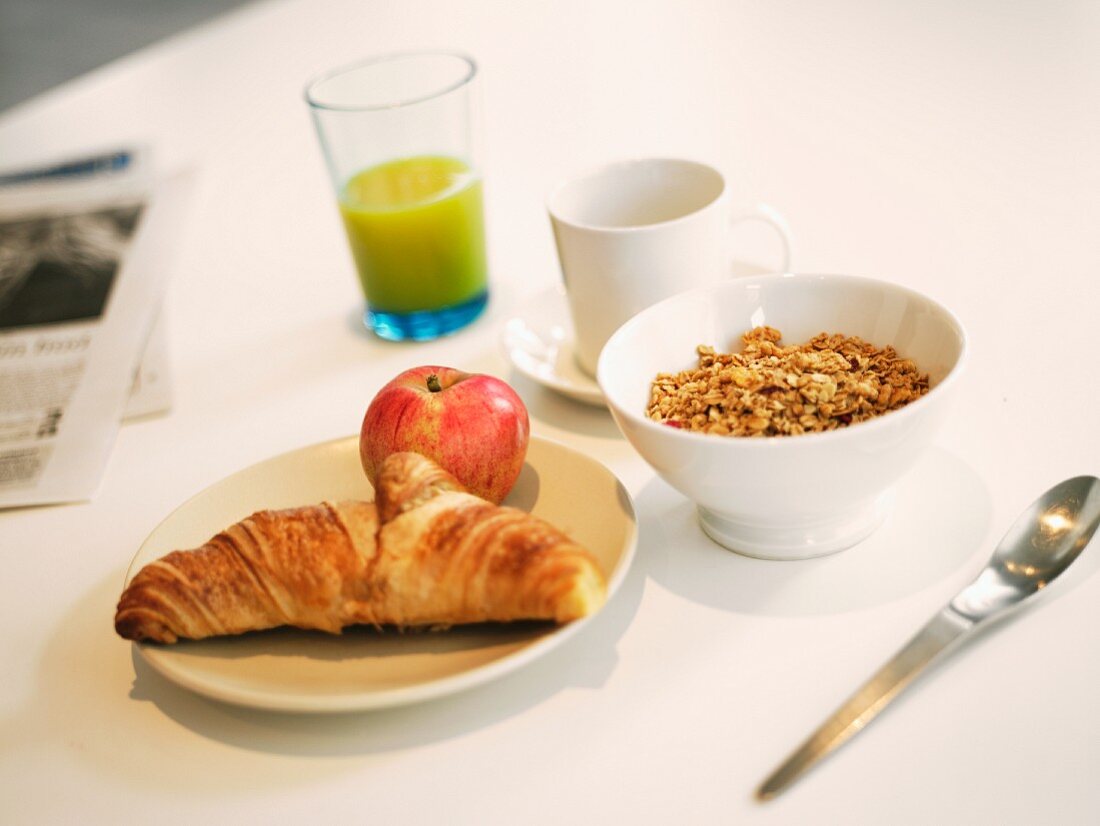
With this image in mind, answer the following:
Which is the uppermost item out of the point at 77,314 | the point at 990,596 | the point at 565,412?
the point at 990,596

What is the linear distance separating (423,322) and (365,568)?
1.54 ft

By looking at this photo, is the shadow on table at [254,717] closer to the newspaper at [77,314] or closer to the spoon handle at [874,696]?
the spoon handle at [874,696]

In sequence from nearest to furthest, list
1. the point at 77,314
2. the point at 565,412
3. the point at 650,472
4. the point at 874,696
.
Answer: the point at 874,696 → the point at 650,472 → the point at 565,412 → the point at 77,314

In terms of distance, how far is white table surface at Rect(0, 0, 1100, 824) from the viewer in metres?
0.55

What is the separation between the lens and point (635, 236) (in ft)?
2.69

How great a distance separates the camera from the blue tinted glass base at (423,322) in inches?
41.1

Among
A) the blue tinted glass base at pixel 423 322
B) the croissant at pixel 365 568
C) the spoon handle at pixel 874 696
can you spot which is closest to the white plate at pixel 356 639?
the croissant at pixel 365 568

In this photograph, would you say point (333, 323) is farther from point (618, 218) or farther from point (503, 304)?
point (618, 218)

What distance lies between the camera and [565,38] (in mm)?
1713

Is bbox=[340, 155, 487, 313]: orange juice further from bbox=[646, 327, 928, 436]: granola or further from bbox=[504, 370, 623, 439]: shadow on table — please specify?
bbox=[646, 327, 928, 436]: granola

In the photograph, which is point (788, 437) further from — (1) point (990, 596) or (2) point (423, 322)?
(2) point (423, 322)

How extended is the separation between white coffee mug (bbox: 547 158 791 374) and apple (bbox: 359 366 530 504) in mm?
156

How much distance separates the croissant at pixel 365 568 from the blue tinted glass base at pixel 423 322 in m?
0.41

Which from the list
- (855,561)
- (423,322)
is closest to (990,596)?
(855,561)
